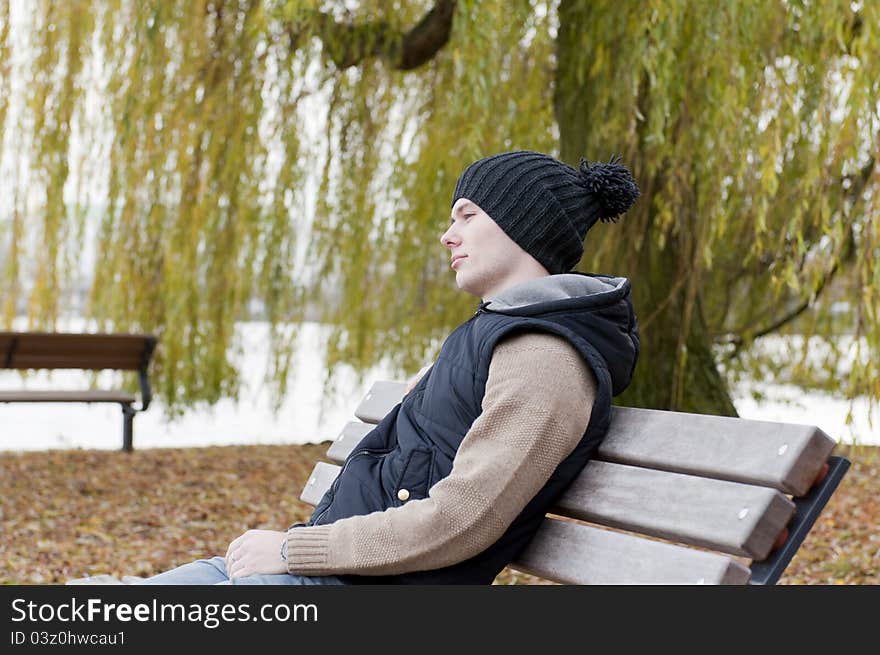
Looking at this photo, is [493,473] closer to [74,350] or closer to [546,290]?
[546,290]

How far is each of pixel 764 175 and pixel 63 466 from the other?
4913 millimetres

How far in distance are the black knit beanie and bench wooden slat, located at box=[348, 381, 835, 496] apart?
0.34 m

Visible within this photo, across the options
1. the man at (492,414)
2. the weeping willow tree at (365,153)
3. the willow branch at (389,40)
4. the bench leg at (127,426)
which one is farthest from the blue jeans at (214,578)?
the bench leg at (127,426)

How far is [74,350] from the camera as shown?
7039 millimetres

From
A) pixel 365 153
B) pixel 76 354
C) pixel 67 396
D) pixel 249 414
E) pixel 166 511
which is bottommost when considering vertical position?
pixel 249 414

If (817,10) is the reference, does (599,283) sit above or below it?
below

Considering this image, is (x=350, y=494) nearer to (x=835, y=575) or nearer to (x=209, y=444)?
(x=835, y=575)

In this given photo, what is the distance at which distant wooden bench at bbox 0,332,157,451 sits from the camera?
693 cm

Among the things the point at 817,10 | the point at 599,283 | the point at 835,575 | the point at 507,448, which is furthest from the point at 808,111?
the point at 507,448

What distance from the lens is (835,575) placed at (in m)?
4.70

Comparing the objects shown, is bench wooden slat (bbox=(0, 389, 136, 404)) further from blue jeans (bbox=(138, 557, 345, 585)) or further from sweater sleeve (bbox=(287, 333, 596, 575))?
sweater sleeve (bbox=(287, 333, 596, 575))

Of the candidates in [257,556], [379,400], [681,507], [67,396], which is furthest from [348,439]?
[67,396]

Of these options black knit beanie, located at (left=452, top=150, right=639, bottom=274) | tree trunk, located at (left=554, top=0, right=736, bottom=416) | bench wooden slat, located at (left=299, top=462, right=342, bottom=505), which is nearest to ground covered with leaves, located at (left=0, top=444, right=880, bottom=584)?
tree trunk, located at (left=554, top=0, right=736, bottom=416)

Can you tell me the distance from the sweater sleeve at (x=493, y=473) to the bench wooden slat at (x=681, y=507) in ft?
0.50
